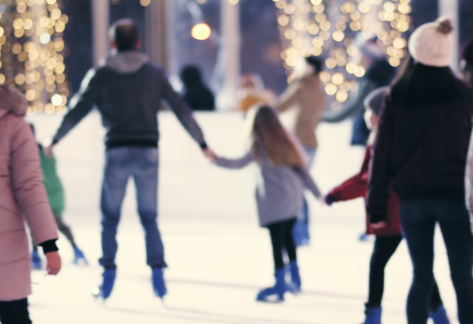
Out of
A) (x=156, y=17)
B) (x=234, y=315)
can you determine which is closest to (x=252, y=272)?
(x=234, y=315)

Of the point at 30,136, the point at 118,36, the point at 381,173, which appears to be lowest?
the point at 381,173

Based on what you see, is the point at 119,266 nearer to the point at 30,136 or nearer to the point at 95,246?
the point at 95,246

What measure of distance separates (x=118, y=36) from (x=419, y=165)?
1875 mm

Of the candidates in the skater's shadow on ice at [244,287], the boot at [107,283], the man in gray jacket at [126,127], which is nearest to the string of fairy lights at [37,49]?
the skater's shadow on ice at [244,287]

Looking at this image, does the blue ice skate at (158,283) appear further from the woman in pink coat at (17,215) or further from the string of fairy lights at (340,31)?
the string of fairy lights at (340,31)

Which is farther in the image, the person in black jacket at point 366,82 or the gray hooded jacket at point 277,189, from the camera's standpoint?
the person in black jacket at point 366,82

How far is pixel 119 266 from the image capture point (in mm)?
4941

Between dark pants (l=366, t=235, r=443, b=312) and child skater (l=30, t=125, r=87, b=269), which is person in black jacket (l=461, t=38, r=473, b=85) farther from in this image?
child skater (l=30, t=125, r=87, b=269)

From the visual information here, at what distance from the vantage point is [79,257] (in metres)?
5.00

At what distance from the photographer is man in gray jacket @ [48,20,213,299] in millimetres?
3676

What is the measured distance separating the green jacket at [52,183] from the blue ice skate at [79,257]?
1.15ft

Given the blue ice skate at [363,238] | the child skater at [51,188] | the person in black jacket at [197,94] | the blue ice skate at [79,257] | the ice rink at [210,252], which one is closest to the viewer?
the ice rink at [210,252]

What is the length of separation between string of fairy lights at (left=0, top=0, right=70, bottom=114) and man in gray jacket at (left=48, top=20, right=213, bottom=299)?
441 cm

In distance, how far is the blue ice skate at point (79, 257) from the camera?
4.97 m
